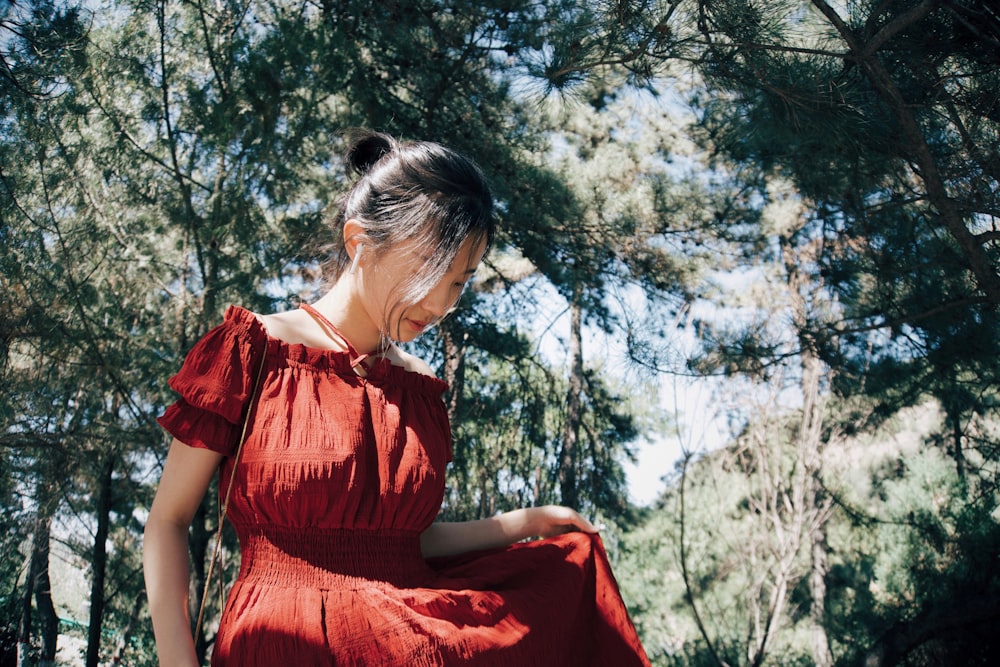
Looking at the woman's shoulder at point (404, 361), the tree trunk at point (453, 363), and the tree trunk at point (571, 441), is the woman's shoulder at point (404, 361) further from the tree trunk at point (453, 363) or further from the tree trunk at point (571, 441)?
the tree trunk at point (571, 441)

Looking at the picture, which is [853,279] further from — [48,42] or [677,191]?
[48,42]

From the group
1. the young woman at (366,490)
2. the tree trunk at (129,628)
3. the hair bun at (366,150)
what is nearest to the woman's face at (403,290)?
the young woman at (366,490)

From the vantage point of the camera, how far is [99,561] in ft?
12.8

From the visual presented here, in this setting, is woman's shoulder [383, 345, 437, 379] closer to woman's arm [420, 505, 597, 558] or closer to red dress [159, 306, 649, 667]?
red dress [159, 306, 649, 667]

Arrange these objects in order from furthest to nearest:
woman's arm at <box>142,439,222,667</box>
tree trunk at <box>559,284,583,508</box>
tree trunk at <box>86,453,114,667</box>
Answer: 1. tree trunk at <box>559,284,583,508</box>
2. tree trunk at <box>86,453,114,667</box>
3. woman's arm at <box>142,439,222,667</box>

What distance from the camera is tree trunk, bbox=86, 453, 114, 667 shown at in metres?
3.61

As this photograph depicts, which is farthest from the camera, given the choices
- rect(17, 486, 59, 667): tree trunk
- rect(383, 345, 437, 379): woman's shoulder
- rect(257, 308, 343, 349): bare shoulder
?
rect(17, 486, 59, 667): tree trunk

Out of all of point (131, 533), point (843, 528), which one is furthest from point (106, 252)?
point (843, 528)

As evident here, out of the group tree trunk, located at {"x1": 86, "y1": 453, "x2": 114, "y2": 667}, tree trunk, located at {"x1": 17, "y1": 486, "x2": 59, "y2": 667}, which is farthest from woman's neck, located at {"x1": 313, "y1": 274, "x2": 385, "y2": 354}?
tree trunk, located at {"x1": 86, "y1": 453, "x2": 114, "y2": 667}

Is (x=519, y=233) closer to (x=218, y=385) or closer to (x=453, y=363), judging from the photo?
(x=453, y=363)

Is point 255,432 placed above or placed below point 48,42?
below

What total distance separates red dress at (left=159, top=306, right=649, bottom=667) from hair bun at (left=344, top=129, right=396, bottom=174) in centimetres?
36

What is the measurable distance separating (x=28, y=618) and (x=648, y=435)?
11.9 ft

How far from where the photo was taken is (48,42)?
2.25 meters
